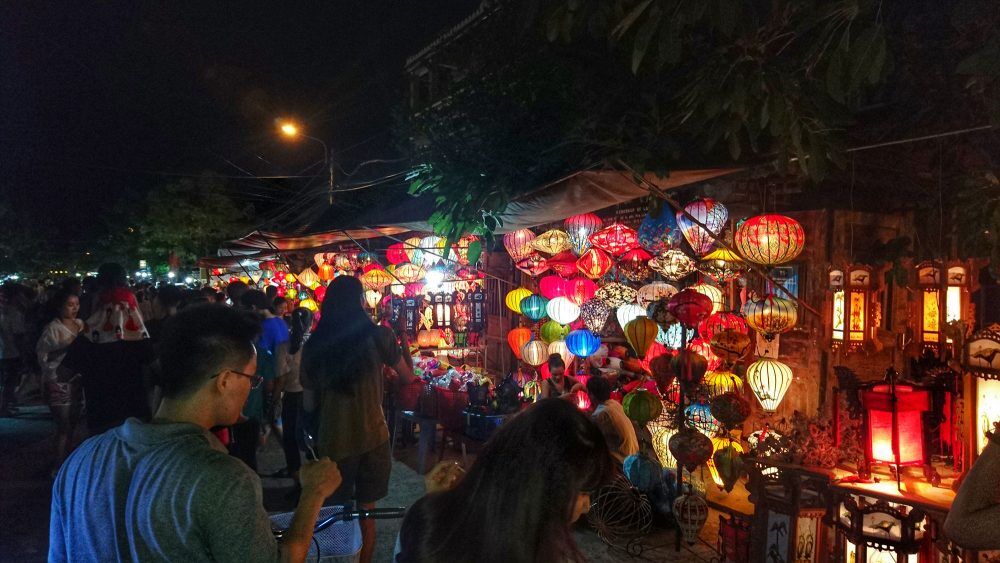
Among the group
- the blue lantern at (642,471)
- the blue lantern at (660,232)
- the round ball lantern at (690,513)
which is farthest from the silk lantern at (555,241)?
the round ball lantern at (690,513)

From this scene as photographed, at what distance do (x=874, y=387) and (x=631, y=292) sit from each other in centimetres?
336

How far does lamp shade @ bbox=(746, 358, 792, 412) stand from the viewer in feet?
17.9

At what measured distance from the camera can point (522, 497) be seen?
1599 mm

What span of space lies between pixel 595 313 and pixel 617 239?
41.0 inches

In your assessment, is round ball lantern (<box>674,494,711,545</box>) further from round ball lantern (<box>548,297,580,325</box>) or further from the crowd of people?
the crowd of people

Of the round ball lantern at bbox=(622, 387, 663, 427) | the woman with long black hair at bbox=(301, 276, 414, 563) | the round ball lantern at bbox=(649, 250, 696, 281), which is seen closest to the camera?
the woman with long black hair at bbox=(301, 276, 414, 563)

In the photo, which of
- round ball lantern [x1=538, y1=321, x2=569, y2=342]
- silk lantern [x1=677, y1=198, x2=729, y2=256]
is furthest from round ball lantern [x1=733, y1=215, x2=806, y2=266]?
round ball lantern [x1=538, y1=321, x2=569, y2=342]

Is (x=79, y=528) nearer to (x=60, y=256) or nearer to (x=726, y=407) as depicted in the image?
(x=726, y=407)

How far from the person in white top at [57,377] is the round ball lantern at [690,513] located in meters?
7.11

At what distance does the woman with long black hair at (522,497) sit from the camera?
1593 millimetres

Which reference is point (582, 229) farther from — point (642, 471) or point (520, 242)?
point (642, 471)

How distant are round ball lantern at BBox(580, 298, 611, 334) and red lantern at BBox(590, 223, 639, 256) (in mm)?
712

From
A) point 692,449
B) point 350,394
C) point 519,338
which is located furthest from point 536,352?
point 350,394

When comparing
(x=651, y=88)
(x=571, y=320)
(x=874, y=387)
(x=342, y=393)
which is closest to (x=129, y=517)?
(x=342, y=393)
